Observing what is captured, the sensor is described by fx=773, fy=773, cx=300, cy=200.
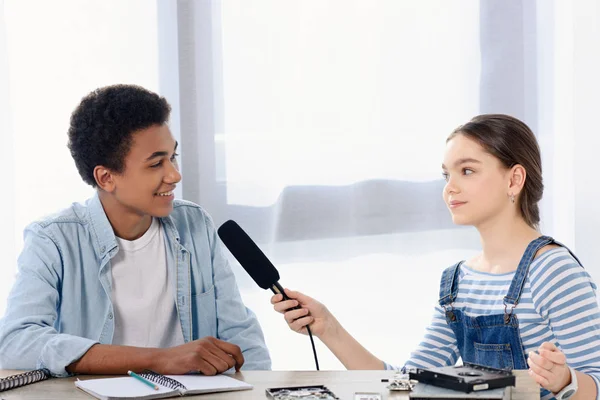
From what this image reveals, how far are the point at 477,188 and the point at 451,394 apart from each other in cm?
59

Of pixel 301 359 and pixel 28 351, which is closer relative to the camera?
pixel 28 351

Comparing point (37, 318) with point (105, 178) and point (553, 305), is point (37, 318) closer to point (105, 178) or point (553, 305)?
point (105, 178)

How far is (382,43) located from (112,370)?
4.62 feet

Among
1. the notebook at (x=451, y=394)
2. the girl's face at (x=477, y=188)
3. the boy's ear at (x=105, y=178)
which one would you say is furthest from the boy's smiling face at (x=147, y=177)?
the notebook at (x=451, y=394)

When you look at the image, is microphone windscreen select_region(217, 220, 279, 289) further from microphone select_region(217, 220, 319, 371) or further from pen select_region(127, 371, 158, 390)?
pen select_region(127, 371, 158, 390)

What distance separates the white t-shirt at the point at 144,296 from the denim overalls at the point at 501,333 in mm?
640

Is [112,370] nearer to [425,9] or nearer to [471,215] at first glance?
[471,215]

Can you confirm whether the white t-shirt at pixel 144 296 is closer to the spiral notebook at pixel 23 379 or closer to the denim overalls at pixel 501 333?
the spiral notebook at pixel 23 379

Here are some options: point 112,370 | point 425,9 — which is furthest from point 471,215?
point 425,9

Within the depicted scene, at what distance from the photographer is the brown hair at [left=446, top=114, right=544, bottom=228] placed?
1.57 m

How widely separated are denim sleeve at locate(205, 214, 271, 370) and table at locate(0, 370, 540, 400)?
37cm

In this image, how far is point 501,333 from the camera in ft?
4.90

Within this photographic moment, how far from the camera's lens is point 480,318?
5.01ft

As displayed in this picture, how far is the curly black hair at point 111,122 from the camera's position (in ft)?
5.72
